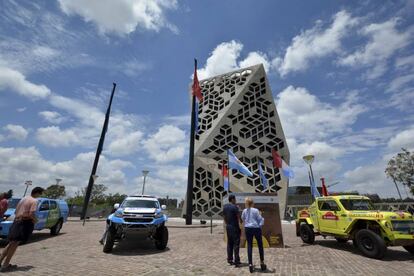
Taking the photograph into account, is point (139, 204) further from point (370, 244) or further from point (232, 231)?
point (370, 244)

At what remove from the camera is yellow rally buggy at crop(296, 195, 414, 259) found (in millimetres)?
7969

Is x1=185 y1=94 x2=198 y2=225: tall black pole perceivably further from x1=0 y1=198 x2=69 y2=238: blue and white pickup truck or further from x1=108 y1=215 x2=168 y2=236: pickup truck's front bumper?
x1=108 y1=215 x2=168 y2=236: pickup truck's front bumper

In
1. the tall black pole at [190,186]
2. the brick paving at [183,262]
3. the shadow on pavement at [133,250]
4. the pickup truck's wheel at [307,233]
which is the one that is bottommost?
the brick paving at [183,262]

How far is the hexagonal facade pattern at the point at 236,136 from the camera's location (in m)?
38.8

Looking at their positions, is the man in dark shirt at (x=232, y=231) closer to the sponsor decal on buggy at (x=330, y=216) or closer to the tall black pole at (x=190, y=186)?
the sponsor decal on buggy at (x=330, y=216)

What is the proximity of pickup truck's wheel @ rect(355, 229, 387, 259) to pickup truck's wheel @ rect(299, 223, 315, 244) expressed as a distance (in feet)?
8.62

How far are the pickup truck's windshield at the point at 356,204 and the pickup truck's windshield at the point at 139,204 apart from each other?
24.7ft

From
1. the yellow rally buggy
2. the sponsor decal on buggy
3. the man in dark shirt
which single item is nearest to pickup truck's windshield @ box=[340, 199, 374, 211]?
the yellow rally buggy

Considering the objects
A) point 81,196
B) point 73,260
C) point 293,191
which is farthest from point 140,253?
point 293,191

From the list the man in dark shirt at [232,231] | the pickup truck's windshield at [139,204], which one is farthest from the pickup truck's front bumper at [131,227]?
the man in dark shirt at [232,231]

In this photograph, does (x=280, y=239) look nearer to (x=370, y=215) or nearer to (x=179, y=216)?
(x=370, y=215)

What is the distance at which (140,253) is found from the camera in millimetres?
8430

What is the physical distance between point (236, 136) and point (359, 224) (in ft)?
110

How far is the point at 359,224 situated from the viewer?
919cm
